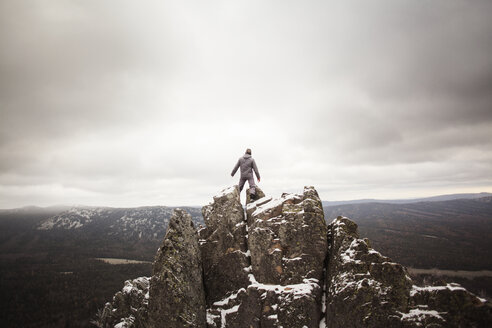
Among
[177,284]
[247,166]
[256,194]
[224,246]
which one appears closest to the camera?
[177,284]

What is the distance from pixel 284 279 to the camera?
551 inches

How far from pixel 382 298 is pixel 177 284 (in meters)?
12.5

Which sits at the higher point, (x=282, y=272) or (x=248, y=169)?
(x=248, y=169)

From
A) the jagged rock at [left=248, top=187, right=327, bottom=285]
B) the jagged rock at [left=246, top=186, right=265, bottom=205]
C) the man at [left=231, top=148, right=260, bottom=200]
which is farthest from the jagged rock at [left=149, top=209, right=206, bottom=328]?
the man at [left=231, top=148, right=260, bottom=200]

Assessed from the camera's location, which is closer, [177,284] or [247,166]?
[177,284]

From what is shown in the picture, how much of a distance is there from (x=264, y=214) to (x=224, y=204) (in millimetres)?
3913

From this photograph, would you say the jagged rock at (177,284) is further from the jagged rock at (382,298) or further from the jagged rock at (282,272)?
the jagged rock at (382,298)

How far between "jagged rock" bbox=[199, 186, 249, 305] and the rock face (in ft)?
0.24

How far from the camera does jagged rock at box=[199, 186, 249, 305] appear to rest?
52.8 ft

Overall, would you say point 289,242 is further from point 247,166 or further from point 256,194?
point 247,166

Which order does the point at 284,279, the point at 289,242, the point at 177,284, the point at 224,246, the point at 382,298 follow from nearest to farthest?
the point at 382,298, the point at 284,279, the point at 177,284, the point at 289,242, the point at 224,246

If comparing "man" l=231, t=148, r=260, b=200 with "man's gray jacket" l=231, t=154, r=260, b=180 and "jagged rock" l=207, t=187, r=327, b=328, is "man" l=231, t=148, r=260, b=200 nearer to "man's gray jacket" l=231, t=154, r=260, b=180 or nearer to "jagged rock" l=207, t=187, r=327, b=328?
"man's gray jacket" l=231, t=154, r=260, b=180

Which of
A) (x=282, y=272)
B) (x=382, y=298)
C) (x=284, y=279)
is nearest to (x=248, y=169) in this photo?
(x=282, y=272)

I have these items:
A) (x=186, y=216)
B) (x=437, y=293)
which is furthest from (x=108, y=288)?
(x=437, y=293)
